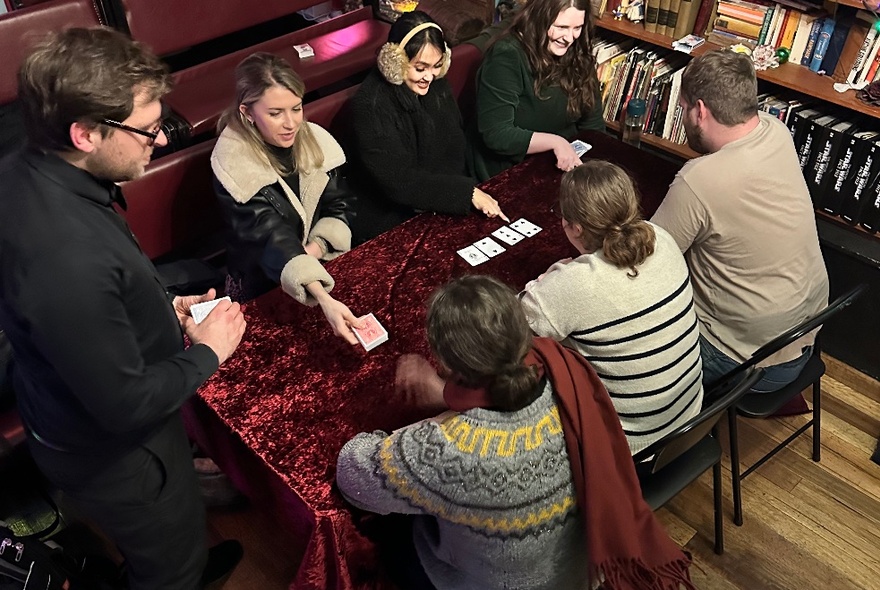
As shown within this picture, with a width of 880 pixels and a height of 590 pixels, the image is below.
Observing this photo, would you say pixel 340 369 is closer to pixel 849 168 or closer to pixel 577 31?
pixel 577 31

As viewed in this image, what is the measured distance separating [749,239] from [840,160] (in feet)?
4.11

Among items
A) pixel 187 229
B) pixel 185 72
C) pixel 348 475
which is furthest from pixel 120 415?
pixel 185 72

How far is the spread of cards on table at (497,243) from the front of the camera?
93.2 inches

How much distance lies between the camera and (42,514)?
7.96ft

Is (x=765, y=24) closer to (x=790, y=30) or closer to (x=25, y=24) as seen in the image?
(x=790, y=30)

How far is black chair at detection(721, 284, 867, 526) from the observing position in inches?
80.6

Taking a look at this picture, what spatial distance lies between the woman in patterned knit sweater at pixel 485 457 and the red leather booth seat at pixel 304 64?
2.33 m

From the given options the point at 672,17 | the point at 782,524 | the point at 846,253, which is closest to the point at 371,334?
the point at 782,524

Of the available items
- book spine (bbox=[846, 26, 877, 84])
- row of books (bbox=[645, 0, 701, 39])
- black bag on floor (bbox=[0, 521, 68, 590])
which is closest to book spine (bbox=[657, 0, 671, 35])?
row of books (bbox=[645, 0, 701, 39])

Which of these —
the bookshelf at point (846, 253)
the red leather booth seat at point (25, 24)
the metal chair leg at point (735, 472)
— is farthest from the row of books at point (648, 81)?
the red leather booth seat at point (25, 24)

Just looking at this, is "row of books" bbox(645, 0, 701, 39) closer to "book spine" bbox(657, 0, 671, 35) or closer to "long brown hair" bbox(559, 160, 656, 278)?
"book spine" bbox(657, 0, 671, 35)

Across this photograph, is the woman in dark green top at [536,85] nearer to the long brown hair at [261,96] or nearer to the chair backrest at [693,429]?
the long brown hair at [261,96]

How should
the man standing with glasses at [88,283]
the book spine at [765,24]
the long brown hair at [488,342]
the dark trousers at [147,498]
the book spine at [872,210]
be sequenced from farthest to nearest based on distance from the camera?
1. the book spine at [765,24]
2. the book spine at [872,210]
3. the dark trousers at [147,498]
4. the long brown hair at [488,342]
5. the man standing with glasses at [88,283]

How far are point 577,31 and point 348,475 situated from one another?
82.4 inches
